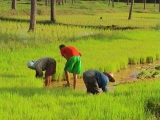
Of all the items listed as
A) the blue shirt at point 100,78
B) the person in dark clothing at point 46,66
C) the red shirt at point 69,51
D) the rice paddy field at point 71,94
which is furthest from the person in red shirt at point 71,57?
the blue shirt at point 100,78

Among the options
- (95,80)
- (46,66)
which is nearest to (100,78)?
(95,80)

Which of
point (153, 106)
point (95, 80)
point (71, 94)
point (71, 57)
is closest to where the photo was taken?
point (153, 106)

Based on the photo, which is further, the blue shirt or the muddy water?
the muddy water

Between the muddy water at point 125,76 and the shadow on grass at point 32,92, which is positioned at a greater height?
the shadow on grass at point 32,92

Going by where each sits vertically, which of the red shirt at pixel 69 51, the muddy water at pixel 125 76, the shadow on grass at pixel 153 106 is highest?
the red shirt at pixel 69 51

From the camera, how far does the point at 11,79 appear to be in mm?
8703

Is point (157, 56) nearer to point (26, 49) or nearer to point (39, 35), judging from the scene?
point (26, 49)

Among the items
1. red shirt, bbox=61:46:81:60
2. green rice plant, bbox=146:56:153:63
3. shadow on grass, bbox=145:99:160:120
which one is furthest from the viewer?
green rice plant, bbox=146:56:153:63

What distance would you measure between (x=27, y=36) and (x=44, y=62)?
10.2 metres

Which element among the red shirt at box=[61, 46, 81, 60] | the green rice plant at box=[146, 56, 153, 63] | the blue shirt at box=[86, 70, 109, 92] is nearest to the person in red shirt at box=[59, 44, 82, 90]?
the red shirt at box=[61, 46, 81, 60]

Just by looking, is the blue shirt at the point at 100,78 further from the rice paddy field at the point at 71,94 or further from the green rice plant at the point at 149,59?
the green rice plant at the point at 149,59

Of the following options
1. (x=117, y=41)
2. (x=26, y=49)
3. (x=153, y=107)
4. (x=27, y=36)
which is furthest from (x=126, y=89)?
(x=27, y=36)

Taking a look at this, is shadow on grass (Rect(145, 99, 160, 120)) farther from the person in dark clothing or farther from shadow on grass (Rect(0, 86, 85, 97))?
the person in dark clothing

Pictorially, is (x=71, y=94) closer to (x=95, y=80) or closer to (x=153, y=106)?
(x=95, y=80)
